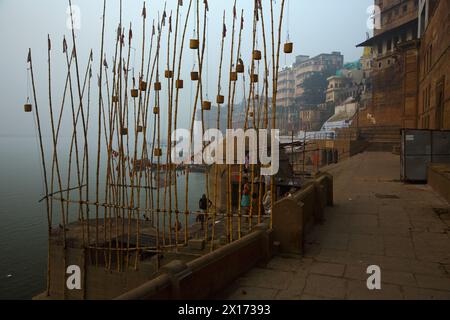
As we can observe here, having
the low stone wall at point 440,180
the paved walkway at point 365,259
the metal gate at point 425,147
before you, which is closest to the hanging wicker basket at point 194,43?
the paved walkway at point 365,259

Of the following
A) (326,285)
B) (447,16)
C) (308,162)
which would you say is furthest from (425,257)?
(308,162)

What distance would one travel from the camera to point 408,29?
36.5 metres

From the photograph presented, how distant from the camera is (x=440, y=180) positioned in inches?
361

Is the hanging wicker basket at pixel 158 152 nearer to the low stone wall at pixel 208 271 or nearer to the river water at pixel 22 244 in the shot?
the low stone wall at pixel 208 271

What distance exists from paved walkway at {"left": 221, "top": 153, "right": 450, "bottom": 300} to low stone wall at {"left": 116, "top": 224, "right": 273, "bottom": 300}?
5.7 inches

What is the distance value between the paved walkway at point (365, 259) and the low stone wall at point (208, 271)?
0.14 meters

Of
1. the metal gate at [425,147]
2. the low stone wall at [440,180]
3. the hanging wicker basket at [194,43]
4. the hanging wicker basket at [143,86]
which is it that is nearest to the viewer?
the hanging wicker basket at [194,43]

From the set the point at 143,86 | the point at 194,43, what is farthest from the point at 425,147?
the point at 143,86

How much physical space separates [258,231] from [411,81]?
2390cm

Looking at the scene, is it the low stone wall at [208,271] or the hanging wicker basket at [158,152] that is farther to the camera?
the hanging wicker basket at [158,152]

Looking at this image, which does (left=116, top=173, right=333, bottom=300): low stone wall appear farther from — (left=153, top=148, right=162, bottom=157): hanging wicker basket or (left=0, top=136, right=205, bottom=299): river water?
(left=0, top=136, right=205, bottom=299): river water

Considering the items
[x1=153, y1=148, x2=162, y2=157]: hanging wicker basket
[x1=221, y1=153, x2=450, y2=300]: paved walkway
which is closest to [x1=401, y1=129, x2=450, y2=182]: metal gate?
[x1=221, y1=153, x2=450, y2=300]: paved walkway

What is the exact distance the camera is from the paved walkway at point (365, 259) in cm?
398

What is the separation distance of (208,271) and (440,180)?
25.7 ft
